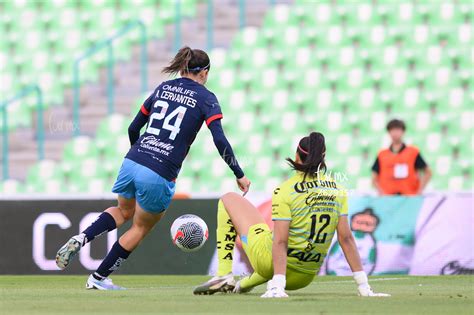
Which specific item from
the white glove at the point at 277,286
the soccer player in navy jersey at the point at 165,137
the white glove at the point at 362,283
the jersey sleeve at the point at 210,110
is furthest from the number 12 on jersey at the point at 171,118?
the white glove at the point at 362,283

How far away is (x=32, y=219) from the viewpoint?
40.5 ft

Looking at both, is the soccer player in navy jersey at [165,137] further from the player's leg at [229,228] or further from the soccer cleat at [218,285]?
the soccer cleat at [218,285]

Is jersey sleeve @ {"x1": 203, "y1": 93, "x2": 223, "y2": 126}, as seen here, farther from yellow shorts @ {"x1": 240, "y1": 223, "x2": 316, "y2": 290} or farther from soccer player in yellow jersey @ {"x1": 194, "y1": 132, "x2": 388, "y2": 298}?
yellow shorts @ {"x1": 240, "y1": 223, "x2": 316, "y2": 290}

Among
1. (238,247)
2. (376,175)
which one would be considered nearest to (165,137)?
(238,247)

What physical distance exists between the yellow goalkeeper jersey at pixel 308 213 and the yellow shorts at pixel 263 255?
8cm

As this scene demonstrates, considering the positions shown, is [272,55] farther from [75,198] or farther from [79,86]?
[75,198]

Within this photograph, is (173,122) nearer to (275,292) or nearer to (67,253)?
(67,253)

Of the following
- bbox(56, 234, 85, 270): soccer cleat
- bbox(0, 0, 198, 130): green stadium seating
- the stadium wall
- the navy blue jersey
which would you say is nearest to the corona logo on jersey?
the stadium wall

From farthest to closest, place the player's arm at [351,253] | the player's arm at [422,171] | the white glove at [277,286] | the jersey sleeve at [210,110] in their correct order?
1. the player's arm at [422,171]
2. the jersey sleeve at [210,110]
3. the player's arm at [351,253]
4. the white glove at [277,286]

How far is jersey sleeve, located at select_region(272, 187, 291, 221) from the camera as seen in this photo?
24.2 ft

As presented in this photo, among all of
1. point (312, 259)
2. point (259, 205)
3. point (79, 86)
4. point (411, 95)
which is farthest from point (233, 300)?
point (79, 86)

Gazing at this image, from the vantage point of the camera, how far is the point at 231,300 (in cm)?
739

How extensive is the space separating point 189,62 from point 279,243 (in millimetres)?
1910

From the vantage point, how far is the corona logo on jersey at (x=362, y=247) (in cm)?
1192
